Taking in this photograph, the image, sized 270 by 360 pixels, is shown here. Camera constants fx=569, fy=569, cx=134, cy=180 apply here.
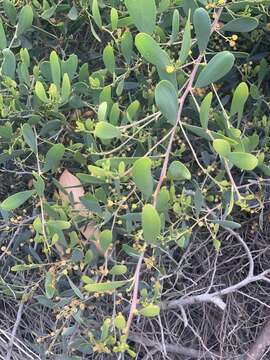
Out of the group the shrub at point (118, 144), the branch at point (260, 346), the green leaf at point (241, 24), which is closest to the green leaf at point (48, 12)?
the shrub at point (118, 144)

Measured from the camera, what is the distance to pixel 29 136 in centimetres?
106

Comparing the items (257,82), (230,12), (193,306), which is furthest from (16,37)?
(193,306)

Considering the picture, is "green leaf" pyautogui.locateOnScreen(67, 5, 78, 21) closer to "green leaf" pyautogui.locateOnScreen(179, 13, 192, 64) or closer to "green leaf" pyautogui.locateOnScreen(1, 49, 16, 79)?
"green leaf" pyautogui.locateOnScreen(1, 49, 16, 79)

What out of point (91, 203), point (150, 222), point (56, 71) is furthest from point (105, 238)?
point (56, 71)

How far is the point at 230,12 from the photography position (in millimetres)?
1026

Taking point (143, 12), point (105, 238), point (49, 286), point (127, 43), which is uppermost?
point (143, 12)

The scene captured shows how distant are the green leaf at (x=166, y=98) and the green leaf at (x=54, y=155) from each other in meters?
0.26

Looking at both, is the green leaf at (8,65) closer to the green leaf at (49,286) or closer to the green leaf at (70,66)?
the green leaf at (70,66)

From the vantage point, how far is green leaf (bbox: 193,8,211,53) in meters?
0.85

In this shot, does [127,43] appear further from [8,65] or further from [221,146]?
[221,146]

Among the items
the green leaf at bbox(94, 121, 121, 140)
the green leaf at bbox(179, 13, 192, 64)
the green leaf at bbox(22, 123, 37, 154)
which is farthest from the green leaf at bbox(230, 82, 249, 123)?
the green leaf at bbox(22, 123, 37, 154)

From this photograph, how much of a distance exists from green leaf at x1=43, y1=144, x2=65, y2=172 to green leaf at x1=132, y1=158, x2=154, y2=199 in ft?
0.84

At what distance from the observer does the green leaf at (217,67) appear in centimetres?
85

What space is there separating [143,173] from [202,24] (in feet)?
0.83
